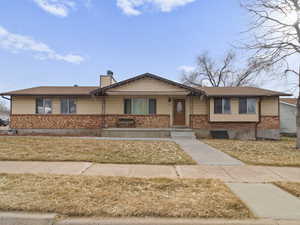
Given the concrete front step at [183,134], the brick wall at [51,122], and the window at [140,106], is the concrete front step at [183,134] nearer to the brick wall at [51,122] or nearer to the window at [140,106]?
the window at [140,106]

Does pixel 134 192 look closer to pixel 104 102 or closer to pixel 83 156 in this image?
pixel 83 156

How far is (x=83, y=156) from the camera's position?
726 centimetres

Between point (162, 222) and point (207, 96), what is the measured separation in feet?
43.8

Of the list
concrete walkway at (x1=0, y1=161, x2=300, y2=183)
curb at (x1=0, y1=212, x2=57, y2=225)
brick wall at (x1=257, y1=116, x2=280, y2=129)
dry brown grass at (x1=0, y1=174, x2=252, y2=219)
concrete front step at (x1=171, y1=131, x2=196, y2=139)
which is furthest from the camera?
brick wall at (x1=257, y1=116, x2=280, y2=129)

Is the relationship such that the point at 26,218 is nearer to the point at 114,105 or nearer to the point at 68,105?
the point at 114,105

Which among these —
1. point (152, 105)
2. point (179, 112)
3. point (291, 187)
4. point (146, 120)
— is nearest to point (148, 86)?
point (152, 105)

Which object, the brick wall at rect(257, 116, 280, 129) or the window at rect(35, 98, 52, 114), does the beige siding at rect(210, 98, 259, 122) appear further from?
the window at rect(35, 98, 52, 114)

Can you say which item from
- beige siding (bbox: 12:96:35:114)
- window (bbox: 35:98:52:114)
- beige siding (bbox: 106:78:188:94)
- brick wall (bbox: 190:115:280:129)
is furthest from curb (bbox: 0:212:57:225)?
beige siding (bbox: 12:96:35:114)

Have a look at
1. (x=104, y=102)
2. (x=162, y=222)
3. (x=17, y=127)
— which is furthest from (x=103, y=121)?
(x=162, y=222)

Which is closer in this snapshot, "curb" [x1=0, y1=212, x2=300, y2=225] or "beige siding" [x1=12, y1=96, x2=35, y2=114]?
"curb" [x1=0, y1=212, x2=300, y2=225]

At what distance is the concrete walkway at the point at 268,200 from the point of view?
3163 millimetres

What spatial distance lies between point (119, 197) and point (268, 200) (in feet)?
8.99

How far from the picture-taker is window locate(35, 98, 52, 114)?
620 inches

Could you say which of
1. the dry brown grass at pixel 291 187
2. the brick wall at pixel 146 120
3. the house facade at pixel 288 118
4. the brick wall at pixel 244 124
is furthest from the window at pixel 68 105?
the house facade at pixel 288 118
